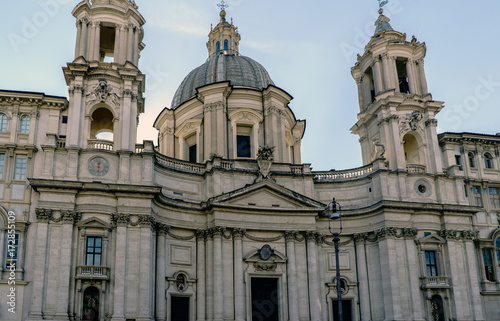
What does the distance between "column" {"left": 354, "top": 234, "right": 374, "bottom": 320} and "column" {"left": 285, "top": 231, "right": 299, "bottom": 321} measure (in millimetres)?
5016

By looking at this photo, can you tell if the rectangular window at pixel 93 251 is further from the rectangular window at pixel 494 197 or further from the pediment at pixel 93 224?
the rectangular window at pixel 494 197

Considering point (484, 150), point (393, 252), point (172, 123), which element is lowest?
point (393, 252)

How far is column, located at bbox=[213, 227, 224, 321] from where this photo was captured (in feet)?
111

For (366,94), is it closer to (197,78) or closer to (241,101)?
(241,101)

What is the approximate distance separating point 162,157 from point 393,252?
17376 millimetres

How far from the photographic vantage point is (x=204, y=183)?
37.5 m

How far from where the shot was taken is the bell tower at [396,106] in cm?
4022

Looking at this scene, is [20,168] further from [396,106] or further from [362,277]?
[396,106]

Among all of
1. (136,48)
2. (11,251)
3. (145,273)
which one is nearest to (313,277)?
(145,273)

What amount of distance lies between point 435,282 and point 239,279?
13.7 m

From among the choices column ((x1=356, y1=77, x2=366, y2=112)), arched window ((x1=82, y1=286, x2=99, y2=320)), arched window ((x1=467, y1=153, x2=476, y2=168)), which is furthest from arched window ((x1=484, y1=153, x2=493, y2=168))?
arched window ((x1=82, y1=286, x2=99, y2=320))

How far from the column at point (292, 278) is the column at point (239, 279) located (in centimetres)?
319

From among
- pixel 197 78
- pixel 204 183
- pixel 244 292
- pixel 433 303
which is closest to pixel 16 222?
pixel 204 183

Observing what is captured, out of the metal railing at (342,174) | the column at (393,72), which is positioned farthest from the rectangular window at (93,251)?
the column at (393,72)
